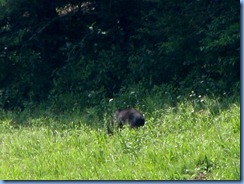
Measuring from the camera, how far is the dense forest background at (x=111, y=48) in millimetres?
13203

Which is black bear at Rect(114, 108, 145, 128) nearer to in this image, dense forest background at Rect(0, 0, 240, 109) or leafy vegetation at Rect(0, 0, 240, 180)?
leafy vegetation at Rect(0, 0, 240, 180)

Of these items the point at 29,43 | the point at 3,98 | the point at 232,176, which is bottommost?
the point at 232,176

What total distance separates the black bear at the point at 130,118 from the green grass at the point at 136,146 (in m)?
0.13

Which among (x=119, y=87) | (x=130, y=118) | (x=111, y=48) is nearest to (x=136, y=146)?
(x=130, y=118)

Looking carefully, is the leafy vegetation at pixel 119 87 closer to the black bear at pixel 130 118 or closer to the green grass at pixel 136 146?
the green grass at pixel 136 146

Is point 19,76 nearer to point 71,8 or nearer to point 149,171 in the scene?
point 71,8

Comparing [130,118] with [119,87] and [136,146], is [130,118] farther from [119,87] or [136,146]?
[119,87]

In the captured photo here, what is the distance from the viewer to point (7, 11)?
570 inches

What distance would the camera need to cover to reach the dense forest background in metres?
13.2

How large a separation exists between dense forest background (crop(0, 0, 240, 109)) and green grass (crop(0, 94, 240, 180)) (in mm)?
1239

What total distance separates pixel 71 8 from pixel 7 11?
1.49m

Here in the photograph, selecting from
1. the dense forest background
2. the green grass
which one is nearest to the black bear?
the green grass

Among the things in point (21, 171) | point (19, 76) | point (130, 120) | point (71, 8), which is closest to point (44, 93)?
point (19, 76)

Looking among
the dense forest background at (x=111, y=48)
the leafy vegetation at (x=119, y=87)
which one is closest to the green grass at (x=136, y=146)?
the leafy vegetation at (x=119, y=87)
